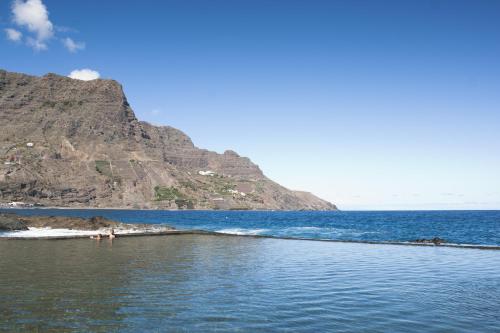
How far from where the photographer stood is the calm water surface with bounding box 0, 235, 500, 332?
1695 centimetres

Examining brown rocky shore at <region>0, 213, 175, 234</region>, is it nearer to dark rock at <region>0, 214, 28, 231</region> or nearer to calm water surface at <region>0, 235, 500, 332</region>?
dark rock at <region>0, 214, 28, 231</region>

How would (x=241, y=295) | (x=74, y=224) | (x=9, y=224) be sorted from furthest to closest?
(x=74, y=224), (x=9, y=224), (x=241, y=295)

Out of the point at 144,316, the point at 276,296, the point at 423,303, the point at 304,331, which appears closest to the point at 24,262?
the point at 144,316

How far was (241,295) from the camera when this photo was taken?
Result: 72.9 feet

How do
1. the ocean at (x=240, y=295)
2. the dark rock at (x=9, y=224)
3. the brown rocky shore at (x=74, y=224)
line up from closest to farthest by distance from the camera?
the ocean at (x=240, y=295), the dark rock at (x=9, y=224), the brown rocky shore at (x=74, y=224)

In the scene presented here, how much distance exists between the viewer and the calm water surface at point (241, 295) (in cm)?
1695

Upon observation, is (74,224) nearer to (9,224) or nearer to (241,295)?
(9,224)

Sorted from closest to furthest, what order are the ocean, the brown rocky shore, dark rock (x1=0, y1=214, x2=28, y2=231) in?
the ocean, dark rock (x1=0, y1=214, x2=28, y2=231), the brown rocky shore

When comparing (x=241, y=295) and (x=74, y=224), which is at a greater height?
(x=74, y=224)

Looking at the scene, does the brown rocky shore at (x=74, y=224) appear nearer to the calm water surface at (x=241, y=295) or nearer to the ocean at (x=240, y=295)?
the ocean at (x=240, y=295)

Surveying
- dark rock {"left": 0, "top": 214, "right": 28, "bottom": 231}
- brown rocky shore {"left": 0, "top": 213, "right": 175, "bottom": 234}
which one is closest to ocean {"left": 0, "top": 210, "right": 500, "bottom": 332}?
dark rock {"left": 0, "top": 214, "right": 28, "bottom": 231}

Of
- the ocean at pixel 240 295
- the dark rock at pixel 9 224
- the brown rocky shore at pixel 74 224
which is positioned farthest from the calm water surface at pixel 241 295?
the brown rocky shore at pixel 74 224

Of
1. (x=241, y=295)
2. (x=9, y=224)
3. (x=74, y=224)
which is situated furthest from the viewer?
(x=74, y=224)

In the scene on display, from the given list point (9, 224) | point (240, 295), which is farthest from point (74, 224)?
point (240, 295)
